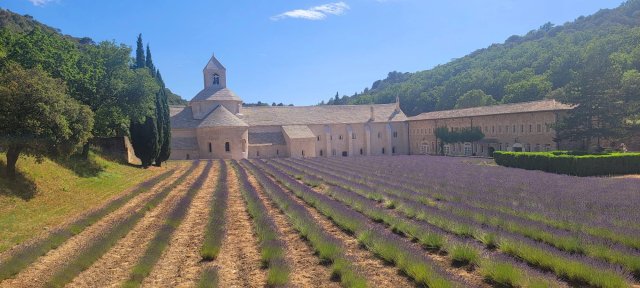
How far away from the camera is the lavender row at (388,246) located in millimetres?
6734

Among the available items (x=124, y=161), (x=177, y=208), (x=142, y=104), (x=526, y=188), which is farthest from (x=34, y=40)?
(x=526, y=188)

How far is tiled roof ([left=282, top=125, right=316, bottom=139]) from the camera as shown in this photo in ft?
196

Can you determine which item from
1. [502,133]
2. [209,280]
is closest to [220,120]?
[502,133]

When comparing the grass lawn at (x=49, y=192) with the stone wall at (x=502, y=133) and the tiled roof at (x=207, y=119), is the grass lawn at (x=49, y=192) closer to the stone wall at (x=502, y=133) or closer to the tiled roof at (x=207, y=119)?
the tiled roof at (x=207, y=119)

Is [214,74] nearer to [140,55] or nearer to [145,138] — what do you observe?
[140,55]

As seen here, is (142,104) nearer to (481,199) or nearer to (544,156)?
(481,199)

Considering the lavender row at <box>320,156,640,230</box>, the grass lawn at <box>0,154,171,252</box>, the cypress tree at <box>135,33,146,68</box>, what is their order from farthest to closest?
the cypress tree at <box>135,33,146,68</box> < the grass lawn at <box>0,154,171,252</box> < the lavender row at <box>320,156,640,230</box>

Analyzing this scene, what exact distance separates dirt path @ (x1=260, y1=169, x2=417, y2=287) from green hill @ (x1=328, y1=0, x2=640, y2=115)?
33.3 meters

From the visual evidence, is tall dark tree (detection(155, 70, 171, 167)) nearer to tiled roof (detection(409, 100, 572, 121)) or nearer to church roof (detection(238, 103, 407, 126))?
church roof (detection(238, 103, 407, 126))

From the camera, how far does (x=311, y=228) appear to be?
36.0ft

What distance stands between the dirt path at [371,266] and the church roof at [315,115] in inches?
2061

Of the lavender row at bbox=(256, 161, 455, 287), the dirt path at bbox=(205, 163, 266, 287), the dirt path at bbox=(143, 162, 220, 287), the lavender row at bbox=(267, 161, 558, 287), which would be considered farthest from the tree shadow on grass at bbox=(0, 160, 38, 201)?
the lavender row at bbox=(267, 161, 558, 287)

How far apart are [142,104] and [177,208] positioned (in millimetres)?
17088

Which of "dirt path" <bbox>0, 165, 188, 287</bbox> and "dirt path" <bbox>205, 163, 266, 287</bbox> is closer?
"dirt path" <bbox>205, 163, 266, 287</bbox>
